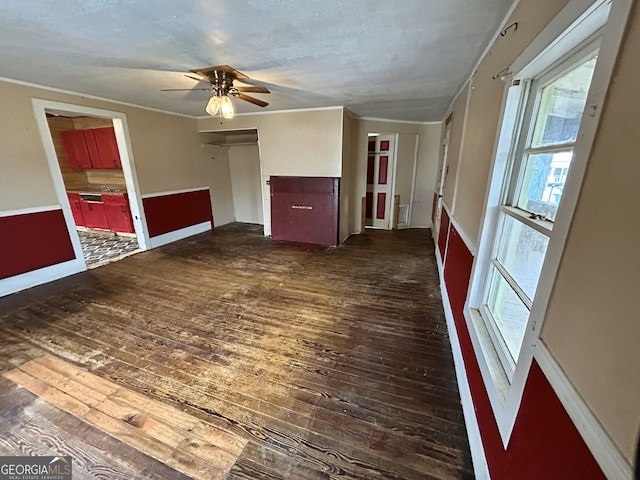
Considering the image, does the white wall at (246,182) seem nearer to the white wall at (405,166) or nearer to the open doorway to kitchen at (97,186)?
the open doorway to kitchen at (97,186)

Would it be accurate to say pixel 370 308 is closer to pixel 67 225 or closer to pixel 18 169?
pixel 67 225

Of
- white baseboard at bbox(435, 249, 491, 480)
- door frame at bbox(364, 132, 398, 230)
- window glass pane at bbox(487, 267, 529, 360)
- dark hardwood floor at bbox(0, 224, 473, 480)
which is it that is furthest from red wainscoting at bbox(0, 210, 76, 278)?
door frame at bbox(364, 132, 398, 230)

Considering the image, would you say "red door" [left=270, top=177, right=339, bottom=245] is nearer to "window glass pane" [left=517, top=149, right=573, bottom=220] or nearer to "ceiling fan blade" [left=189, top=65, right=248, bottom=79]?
"ceiling fan blade" [left=189, top=65, right=248, bottom=79]

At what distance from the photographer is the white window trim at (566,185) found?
0.61m

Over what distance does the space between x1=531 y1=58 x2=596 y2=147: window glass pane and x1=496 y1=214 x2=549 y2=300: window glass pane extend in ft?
1.33

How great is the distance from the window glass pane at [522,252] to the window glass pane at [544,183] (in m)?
0.10

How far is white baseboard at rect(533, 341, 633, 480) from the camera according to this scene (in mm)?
499

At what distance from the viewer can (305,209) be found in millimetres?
4633

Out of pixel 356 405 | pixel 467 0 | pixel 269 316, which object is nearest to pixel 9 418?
pixel 269 316

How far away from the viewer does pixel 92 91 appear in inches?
130

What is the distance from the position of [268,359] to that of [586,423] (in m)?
1.81

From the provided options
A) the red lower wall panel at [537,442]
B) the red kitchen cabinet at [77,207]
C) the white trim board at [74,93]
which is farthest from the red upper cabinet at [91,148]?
the red lower wall panel at [537,442]

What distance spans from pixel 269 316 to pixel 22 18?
8.71 ft

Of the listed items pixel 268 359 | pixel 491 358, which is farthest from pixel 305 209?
pixel 491 358
